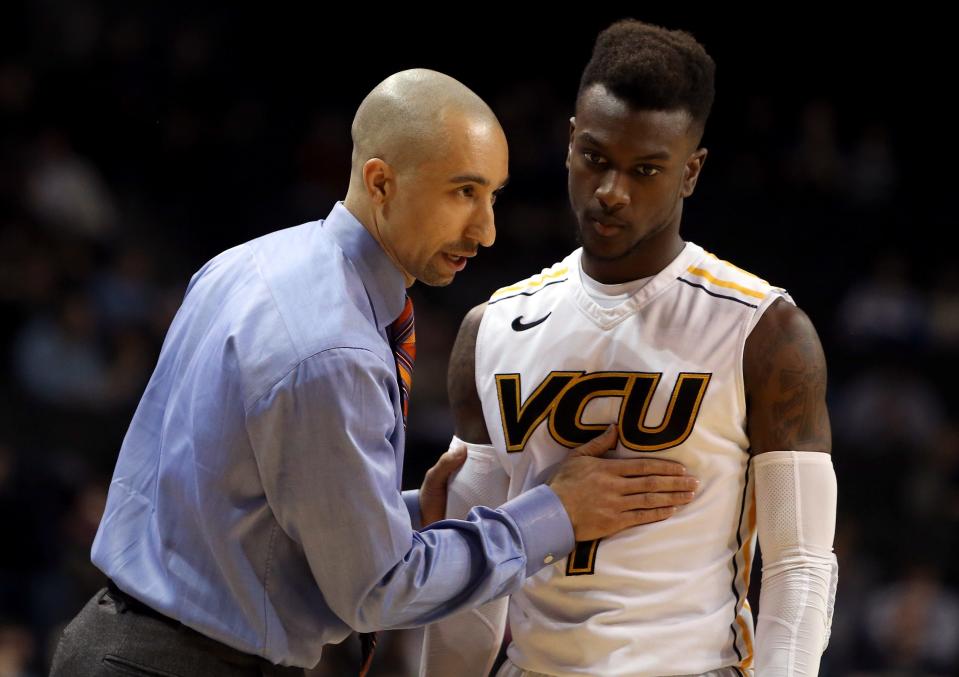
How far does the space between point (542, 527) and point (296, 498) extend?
46 cm

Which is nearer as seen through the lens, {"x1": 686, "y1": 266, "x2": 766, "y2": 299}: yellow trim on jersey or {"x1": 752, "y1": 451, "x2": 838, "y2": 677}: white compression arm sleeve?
{"x1": 752, "y1": 451, "x2": 838, "y2": 677}: white compression arm sleeve

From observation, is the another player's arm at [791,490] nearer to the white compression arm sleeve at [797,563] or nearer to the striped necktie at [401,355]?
the white compression arm sleeve at [797,563]

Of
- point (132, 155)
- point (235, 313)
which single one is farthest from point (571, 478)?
point (132, 155)

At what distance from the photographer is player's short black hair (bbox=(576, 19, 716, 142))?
7.38ft

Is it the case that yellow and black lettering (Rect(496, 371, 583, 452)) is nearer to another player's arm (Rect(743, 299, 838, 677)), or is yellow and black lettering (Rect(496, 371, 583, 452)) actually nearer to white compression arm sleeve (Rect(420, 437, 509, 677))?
white compression arm sleeve (Rect(420, 437, 509, 677))

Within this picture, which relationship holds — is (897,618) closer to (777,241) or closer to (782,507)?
(777,241)

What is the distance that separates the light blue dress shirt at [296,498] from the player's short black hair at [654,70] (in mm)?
556

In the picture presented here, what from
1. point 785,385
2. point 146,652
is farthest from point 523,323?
point 146,652

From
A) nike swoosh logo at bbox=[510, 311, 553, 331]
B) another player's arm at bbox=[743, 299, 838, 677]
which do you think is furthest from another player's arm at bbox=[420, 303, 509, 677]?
another player's arm at bbox=[743, 299, 838, 677]

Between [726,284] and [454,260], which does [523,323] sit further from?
[726,284]

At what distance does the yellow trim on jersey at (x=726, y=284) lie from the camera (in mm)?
2283

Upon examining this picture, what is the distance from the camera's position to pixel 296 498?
2.05m

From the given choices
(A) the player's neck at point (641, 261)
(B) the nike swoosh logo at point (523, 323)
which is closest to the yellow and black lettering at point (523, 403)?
(B) the nike swoosh logo at point (523, 323)

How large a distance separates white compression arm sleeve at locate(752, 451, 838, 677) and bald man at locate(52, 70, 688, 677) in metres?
0.19
